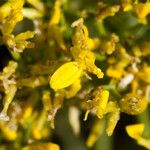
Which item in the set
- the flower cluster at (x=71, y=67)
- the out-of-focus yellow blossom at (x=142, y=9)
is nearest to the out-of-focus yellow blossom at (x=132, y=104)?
the flower cluster at (x=71, y=67)

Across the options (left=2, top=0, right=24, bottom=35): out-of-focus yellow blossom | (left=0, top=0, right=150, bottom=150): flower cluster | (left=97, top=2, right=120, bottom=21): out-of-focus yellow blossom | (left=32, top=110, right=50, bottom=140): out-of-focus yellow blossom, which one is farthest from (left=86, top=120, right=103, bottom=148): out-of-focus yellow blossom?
(left=2, top=0, right=24, bottom=35): out-of-focus yellow blossom

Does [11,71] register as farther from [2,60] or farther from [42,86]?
[2,60]

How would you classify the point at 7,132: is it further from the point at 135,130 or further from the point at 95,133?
the point at 135,130

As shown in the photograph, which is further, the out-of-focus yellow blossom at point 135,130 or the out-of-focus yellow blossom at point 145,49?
the out-of-focus yellow blossom at point 145,49

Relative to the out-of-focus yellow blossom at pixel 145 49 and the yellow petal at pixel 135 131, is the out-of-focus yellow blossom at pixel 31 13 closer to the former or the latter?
the out-of-focus yellow blossom at pixel 145 49

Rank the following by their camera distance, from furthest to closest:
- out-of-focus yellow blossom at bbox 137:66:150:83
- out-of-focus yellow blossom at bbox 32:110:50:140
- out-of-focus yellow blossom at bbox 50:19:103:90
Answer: out-of-focus yellow blossom at bbox 32:110:50:140 < out-of-focus yellow blossom at bbox 137:66:150:83 < out-of-focus yellow blossom at bbox 50:19:103:90

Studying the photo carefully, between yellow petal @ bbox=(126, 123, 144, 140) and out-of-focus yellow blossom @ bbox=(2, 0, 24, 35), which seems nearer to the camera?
out-of-focus yellow blossom @ bbox=(2, 0, 24, 35)

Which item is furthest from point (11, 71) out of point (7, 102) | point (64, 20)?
point (64, 20)

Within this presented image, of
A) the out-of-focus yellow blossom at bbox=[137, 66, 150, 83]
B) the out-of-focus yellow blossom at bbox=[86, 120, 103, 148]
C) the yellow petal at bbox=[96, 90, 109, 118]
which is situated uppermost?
the yellow petal at bbox=[96, 90, 109, 118]

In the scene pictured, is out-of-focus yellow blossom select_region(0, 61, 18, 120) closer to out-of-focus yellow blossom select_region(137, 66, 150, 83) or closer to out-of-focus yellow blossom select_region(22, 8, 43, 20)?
out-of-focus yellow blossom select_region(22, 8, 43, 20)
